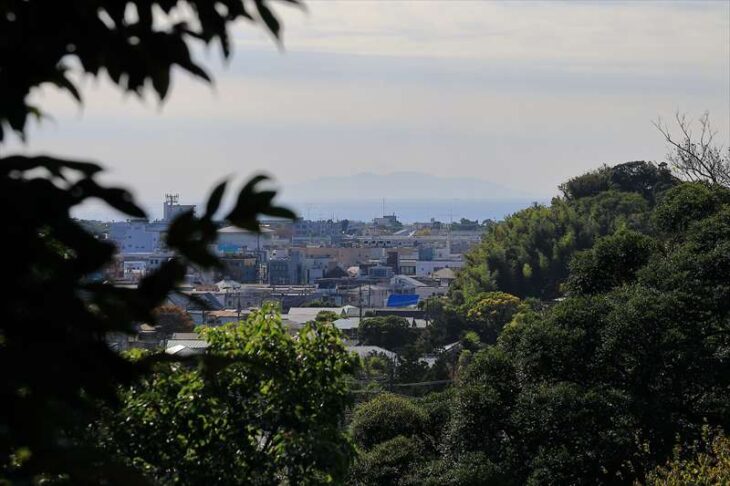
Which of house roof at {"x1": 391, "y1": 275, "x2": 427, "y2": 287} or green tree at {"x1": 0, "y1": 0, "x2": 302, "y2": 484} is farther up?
green tree at {"x1": 0, "y1": 0, "x2": 302, "y2": 484}

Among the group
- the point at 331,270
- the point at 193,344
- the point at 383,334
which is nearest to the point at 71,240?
the point at 193,344


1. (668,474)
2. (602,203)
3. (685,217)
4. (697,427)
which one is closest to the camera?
(668,474)

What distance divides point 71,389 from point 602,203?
155ft

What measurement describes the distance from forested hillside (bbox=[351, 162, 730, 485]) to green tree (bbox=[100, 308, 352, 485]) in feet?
13.9

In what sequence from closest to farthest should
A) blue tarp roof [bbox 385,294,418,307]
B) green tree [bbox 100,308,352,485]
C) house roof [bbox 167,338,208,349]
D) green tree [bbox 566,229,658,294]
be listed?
green tree [bbox 100,308,352,485] < house roof [bbox 167,338,208,349] < green tree [bbox 566,229,658,294] < blue tarp roof [bbox 385,294,418,307]

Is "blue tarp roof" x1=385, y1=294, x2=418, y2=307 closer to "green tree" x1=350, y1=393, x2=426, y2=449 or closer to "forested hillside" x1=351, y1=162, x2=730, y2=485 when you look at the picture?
"forested hillside" x1=351, y1=162, x2=730, y2=485

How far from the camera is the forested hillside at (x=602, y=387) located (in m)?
10.6

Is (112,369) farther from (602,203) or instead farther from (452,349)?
(602,203)

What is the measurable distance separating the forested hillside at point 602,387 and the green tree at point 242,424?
167 inches

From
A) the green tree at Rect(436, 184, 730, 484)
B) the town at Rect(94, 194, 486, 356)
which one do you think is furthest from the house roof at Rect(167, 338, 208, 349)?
the town at Rect(94, 194, 486, 356)

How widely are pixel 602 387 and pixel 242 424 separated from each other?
6.44 m

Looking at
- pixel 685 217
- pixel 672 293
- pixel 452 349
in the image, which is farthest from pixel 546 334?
pixel 452 349

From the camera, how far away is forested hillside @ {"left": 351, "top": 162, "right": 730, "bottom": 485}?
10.6 meters

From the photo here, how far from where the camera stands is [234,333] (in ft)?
18.9
